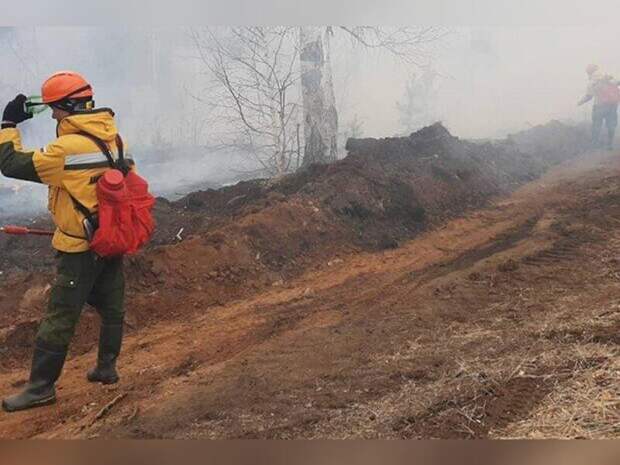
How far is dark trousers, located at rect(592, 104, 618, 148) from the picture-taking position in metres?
3.21

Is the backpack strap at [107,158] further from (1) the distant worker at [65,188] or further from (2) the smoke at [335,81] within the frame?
(2) the smoke at [335,81]

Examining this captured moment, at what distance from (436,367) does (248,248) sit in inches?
42.9

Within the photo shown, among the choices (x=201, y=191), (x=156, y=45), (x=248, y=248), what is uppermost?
(x=156, y=45)

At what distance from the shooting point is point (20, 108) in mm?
2637

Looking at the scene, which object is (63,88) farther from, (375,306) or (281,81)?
(375,306)

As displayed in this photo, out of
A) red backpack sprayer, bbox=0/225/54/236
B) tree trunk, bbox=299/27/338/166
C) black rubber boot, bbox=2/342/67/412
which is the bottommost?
black rubber boot, bbox=2/342/67/412

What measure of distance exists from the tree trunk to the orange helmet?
1030mm

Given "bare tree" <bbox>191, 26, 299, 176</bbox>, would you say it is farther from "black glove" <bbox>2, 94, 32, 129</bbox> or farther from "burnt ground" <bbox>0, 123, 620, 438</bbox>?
"black glove" <bbox>2, 94, 32, 129</bbox>

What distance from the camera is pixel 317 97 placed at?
3203 millimetres

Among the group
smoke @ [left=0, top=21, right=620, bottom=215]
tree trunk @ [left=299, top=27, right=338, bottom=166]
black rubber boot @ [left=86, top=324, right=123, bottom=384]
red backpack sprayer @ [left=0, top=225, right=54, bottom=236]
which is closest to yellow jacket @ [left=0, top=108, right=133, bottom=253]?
red backpack sprayer @ [left=0, top=225, right=54, bottom=236]

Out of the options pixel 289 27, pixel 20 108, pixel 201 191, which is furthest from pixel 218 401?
pixel 289 27

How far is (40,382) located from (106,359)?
0.93ft

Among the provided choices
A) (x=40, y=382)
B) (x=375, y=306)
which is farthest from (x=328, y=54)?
(x=40, y=382)
